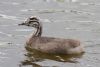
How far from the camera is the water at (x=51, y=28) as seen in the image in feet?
49.7

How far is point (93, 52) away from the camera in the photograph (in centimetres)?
1584

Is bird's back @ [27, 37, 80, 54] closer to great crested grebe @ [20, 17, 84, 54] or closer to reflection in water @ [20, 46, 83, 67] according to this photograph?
great crested grebe @ [20, 17, 84, 54]

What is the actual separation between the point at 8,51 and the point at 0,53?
329mm

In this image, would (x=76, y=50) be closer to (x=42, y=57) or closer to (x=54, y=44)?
(x=54, y=44)

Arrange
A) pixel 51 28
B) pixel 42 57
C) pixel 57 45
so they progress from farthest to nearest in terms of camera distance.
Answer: pixel 51 28
pixel 57 45
pixel 42 57

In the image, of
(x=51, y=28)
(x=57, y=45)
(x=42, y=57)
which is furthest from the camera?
(x=51, y=28)

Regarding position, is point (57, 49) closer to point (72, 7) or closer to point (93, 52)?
point (93, 52)

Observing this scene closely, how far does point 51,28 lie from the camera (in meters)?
18.0

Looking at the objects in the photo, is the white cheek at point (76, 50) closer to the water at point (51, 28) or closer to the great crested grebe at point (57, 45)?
the great crested grebe at point (57, 45)

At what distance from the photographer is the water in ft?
49.7

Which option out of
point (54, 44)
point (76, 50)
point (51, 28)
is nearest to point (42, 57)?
point (54, 44)

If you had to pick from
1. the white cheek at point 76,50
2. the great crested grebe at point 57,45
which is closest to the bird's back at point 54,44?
the great crested grebe at point 57,45

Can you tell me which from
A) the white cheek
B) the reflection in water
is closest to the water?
the reflection in water

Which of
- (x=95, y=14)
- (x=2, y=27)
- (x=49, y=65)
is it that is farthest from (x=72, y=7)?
(x=49, y=65)
